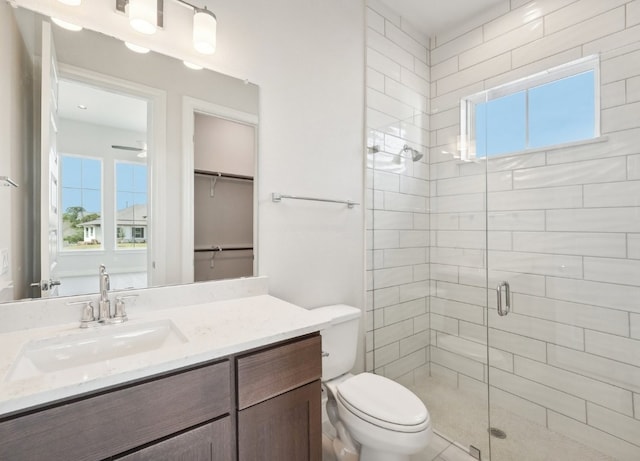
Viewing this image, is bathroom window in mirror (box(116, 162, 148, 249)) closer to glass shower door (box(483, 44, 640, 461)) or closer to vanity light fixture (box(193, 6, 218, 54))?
vanity light fixture (box(193, 6, 218, 54))

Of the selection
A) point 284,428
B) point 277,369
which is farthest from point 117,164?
point 284,428

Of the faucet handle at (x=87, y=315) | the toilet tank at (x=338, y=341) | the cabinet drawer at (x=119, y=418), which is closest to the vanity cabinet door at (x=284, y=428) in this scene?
the cabinet drawer at (x=119, y=418)

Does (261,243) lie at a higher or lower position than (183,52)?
lower

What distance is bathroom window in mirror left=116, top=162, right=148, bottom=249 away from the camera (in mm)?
1253

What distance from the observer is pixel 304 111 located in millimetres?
1785

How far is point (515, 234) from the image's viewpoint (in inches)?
80.8

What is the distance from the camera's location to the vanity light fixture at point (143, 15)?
1.20 m

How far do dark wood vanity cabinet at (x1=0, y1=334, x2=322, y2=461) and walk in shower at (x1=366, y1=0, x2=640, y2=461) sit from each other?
1.13 metres

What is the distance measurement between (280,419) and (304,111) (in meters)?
1.48

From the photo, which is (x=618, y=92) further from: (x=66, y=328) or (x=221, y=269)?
(x=66, y=328)

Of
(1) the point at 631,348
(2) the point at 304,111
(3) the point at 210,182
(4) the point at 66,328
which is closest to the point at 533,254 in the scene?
(1) the point at 631,348

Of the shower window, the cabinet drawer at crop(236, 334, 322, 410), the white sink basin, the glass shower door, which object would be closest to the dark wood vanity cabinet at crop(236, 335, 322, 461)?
the cabinet drawer at crop(236, 334, 322, 410)

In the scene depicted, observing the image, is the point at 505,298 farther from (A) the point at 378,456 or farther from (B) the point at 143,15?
(B) the point at 143,15

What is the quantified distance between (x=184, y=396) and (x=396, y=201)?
1828 millimetres
